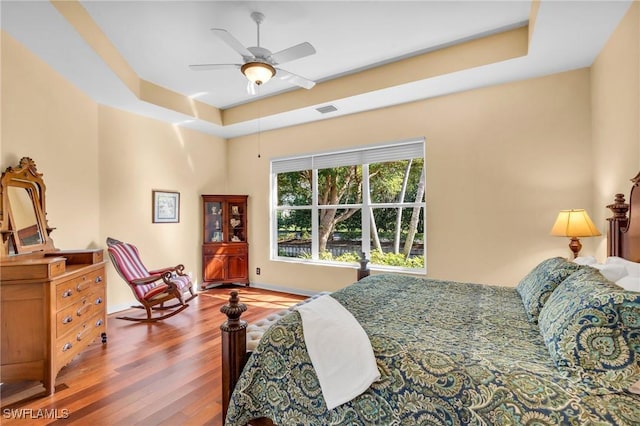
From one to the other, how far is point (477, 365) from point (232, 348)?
1.18 m

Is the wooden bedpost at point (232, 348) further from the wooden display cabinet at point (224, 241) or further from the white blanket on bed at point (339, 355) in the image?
the wooden display cabinet at point (224, 241)

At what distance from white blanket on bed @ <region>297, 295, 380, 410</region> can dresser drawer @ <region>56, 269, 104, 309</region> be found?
205 centimetres

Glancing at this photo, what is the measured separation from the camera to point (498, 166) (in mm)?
3525

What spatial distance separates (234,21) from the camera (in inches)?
110

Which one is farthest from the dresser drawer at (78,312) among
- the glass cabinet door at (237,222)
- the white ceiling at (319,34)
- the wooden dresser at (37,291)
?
the glass cabinet door at (237,222)

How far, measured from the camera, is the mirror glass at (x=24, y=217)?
2594mm

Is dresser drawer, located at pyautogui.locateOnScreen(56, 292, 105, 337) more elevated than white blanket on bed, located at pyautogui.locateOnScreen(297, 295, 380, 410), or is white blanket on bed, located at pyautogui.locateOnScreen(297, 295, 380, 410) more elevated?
white blanket on bed, located at pyautogui.locateOnScreen(297, 295, 380, 410)

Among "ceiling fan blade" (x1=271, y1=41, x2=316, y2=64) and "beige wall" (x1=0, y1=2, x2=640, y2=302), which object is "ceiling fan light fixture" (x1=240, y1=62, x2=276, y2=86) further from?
"beige wall" (x1=0, y1=2, x2=640, y2=302)

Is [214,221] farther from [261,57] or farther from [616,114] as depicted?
[616,114]

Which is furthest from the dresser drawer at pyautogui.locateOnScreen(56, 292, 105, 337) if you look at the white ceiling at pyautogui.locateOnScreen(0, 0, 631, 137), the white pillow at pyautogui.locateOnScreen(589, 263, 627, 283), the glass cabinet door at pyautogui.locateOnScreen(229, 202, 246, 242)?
the white pillow at pyautogui.locateOnScreen(589, 263, 627, 283)

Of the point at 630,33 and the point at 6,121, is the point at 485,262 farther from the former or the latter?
the point at 6,121

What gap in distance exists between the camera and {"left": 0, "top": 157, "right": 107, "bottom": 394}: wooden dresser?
2.12m

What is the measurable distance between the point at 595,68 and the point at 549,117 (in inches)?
21.1

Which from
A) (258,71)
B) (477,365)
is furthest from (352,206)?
(477,365)
